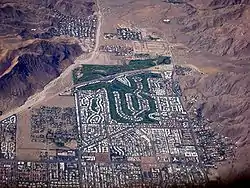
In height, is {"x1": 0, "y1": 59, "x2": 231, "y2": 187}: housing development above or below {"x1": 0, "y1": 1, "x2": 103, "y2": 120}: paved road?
above

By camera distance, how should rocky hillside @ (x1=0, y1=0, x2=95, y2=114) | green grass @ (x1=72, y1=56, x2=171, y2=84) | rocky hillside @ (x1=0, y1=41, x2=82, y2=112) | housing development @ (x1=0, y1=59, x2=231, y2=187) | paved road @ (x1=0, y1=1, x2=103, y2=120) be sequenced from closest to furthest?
housing development @ (x1=0, y1=59, x2=231, y2=187) → paved road @ (x1=0, y1=1, x2=103, y2=120) → rocky hillside @ (x1=0, y1=41, x2=82, y2=112) → rocky hillside @ (x1=0, y1=0, x2=95, y2=114) → green grass @ (x1=72, y1=56, x2=171, y2=84)

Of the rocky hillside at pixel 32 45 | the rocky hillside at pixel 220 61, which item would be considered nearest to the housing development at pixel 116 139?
the rocky hillside at pixel 220 61

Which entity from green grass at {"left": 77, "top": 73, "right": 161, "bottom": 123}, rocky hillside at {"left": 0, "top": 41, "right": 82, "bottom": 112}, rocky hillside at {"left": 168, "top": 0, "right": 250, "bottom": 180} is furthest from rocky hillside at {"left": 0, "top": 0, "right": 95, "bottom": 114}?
rocky hillside at {"left": 168, "top": 0, "right": 250, "bottom": 180}

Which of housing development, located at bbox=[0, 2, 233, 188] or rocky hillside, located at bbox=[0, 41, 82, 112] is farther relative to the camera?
rocky hillside, located at bbox=[0, 41, 82, 112]

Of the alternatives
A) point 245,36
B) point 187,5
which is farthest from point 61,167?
point 187,5

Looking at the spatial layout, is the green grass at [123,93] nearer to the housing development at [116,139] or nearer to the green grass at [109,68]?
the housing development at [116,139]

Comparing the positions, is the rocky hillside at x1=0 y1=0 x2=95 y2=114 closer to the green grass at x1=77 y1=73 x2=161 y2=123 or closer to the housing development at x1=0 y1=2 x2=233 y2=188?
the housing development at x1=0 y1=2 x2=233 y2=188

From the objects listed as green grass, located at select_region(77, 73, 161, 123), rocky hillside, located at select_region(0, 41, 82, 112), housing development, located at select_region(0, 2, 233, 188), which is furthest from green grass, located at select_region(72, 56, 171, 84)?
rocky hillside, located at select_region(0, 41, 82, 112)

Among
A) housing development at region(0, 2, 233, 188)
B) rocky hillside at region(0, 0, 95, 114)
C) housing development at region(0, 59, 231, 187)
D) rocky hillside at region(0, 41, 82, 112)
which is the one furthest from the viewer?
rocky hillside at region(0, 0, 95, 114)

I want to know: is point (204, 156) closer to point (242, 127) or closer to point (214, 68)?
point (242, 127)
